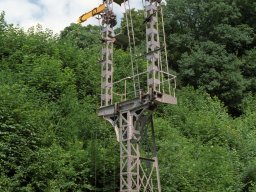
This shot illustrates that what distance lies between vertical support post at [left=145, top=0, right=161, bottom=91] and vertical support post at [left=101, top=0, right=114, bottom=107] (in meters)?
1.75

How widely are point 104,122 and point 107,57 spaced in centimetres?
374

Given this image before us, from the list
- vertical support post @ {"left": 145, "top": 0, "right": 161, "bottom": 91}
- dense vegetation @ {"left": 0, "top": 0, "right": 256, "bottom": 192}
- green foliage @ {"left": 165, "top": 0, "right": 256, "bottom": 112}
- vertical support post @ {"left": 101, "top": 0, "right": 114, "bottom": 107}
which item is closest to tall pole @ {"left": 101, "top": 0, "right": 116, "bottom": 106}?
vertical support post @ {"left": 101, "top": 0, "right": 114, "bottom": 107}

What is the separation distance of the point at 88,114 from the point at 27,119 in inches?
143

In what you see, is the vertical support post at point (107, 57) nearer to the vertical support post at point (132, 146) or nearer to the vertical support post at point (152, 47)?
the vertical support post at point (132, 146)

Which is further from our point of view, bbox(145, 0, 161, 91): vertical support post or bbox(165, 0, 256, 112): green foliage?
bbox(165, 0, 256, 112): green foliage

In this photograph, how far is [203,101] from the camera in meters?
24.5

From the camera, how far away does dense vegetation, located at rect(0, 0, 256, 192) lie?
13617 millimetres

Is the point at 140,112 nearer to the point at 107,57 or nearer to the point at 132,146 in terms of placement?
the point at 132,146

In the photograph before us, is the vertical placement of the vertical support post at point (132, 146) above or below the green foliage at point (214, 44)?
below

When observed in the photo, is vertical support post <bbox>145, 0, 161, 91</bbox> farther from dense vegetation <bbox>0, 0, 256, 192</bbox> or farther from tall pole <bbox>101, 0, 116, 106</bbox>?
dense vegetation <bbox>0, 0, 256, 192</bbox>

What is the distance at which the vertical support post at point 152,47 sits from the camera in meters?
11.5

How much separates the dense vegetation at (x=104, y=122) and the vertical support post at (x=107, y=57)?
240cm

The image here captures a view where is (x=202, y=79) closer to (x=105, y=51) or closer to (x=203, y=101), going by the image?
(x=203, y=101)

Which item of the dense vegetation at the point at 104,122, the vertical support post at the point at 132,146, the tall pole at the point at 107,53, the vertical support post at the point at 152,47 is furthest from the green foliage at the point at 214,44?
the vertical support post at the point at 132,146
